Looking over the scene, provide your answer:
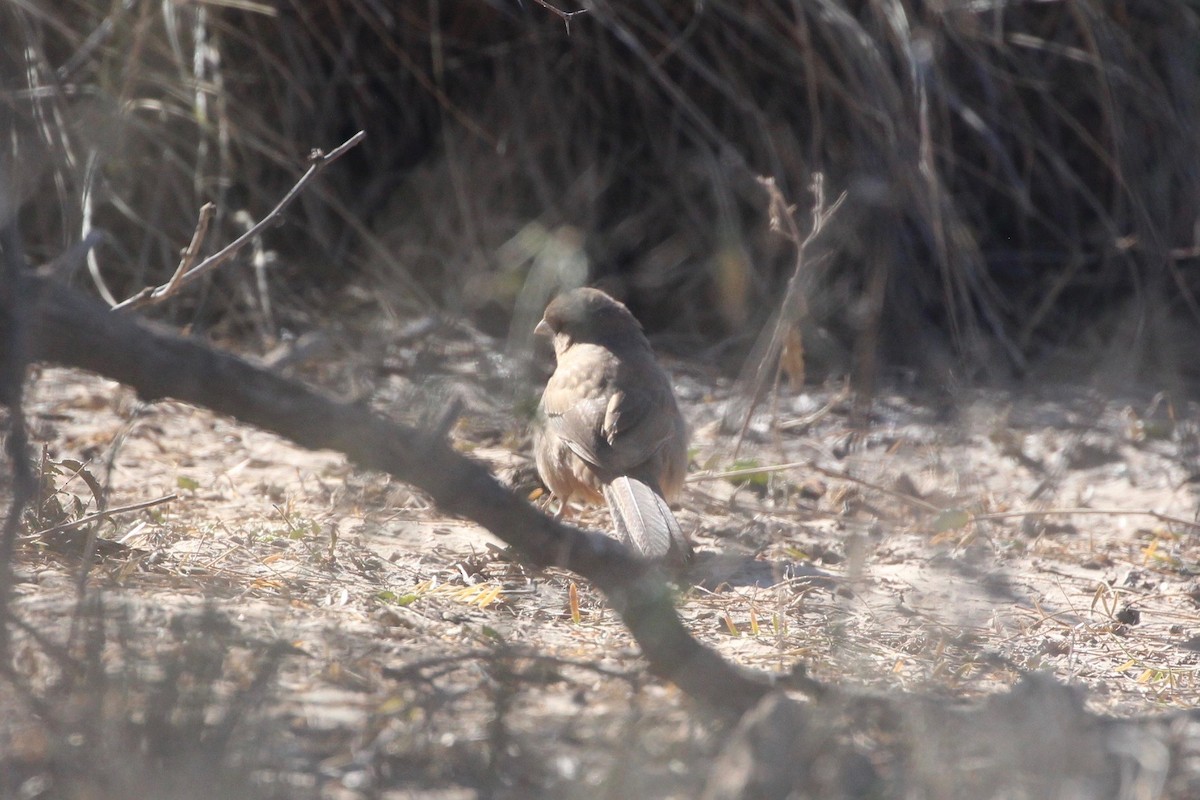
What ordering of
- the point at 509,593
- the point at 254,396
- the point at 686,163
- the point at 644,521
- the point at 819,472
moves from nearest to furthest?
the point at 254,396 → the point at 509,593 → the point at 644,521 → the point at 819,472 → the point at 686,163

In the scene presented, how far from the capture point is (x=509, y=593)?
4.10 meters

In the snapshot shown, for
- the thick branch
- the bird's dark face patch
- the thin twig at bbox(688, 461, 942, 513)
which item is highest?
the thick branch

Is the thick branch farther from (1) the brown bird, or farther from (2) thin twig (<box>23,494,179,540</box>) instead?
(1) the brown bird

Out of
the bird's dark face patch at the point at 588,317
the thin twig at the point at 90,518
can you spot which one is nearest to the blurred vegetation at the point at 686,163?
the bird's dark face patch at the point at 588,317

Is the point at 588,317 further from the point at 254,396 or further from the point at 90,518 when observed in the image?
the point at 254,396

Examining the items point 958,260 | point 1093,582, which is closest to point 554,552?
point 1093,582

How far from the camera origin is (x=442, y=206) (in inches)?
321

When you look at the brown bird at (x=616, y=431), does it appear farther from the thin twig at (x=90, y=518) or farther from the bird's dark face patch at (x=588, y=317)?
the thin twig at (x=90, y=518)

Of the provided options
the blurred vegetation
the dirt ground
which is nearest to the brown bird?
the dirt ground

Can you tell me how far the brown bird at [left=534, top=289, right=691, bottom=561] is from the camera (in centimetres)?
480

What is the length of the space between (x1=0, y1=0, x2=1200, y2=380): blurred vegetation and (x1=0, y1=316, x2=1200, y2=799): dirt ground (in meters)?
0.74

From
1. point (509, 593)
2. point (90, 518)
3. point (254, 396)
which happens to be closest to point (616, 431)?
point (509, 593)

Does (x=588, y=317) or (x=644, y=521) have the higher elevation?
(x=588, y=317)

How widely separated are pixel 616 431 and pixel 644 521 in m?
0.69
